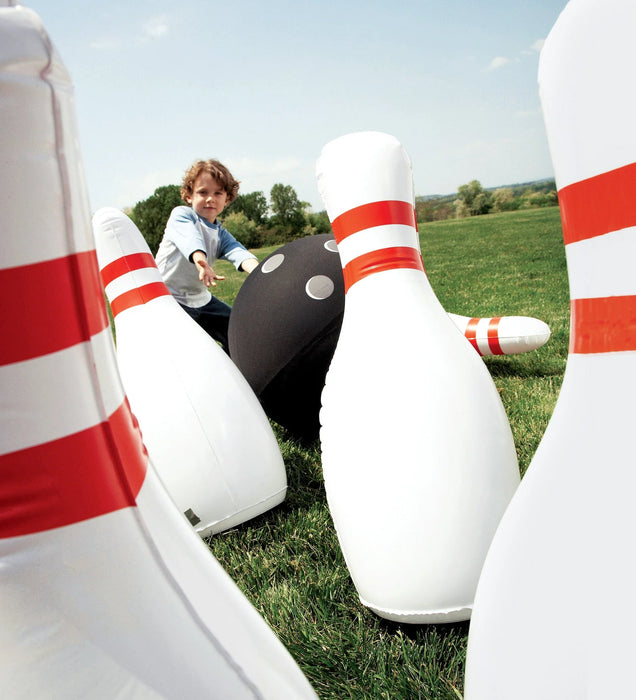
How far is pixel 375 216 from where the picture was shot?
4.88ft

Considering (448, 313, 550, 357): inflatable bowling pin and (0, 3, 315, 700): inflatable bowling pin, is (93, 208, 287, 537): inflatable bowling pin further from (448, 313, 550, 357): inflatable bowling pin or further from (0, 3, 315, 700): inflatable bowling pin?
(448, 313, 550, 357): inflatable bowling pin

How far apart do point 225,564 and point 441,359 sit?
33.0 inches

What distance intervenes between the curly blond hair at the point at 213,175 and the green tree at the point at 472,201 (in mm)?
24397

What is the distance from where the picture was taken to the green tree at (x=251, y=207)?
1252 inches

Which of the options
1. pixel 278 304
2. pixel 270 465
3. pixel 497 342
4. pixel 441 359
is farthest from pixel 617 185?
pixel 497 342

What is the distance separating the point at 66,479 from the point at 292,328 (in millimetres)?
1506

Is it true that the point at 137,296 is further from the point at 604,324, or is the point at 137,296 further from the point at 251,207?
the point at 251,207

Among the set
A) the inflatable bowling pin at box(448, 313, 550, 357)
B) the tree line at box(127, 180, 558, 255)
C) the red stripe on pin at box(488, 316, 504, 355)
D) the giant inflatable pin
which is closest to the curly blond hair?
the giant inflatable pin

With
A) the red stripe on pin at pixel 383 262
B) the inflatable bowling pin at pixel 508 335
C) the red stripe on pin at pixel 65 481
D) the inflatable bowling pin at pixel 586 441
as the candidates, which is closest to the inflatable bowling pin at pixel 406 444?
the red stripe on pin at pixel 383 262

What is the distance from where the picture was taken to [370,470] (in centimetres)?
125

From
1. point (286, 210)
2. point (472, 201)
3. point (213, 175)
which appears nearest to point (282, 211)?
point (286, 210)

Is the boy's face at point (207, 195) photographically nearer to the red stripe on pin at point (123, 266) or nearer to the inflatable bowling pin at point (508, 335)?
the inflatable bowling pin at point (508, 335)

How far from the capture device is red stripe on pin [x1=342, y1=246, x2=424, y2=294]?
1456 millimetres

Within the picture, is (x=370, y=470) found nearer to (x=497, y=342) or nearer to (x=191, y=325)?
(x=191, y=325)
